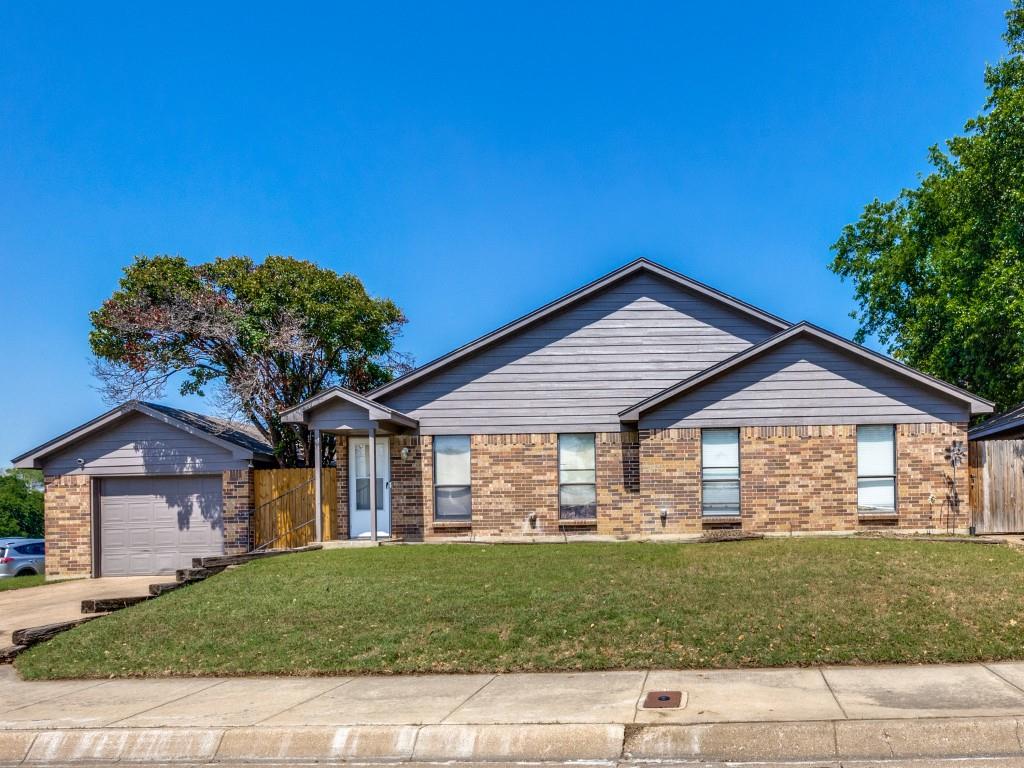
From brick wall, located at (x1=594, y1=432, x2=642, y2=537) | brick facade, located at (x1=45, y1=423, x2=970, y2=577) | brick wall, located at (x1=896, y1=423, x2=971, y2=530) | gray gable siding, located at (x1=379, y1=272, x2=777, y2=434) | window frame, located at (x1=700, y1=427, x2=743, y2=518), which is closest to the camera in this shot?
brick wall, located at (x1=896, y1=423, x2=971, y2=530)

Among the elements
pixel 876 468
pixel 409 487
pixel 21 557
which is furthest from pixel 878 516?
pixel 21 557

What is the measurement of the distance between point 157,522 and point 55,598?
4.35m

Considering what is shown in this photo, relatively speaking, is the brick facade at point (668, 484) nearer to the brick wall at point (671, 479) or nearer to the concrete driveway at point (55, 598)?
the brick wall at point (671, 479)

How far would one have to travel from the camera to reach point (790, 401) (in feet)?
60.0

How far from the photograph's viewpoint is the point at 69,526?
814 inches

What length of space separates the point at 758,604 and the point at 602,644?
2.12m

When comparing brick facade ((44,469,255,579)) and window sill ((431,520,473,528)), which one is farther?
brick facade ((44,469,255,579))

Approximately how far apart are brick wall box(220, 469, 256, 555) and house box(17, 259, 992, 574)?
0.05 metres

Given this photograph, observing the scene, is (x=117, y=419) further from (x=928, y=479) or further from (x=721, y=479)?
(x=928, y=479)

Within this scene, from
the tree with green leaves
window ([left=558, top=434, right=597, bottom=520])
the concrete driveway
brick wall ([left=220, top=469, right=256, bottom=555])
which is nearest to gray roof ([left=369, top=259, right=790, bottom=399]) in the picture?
window ([left=558, top=434, right=597, bottom=520])

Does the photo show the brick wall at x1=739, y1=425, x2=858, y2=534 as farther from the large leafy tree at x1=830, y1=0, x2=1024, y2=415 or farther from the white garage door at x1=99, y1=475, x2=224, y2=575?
the white garage door at x1=99, y1=475, x2=224, y2=575

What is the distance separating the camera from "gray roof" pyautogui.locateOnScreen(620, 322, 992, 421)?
17922 mm

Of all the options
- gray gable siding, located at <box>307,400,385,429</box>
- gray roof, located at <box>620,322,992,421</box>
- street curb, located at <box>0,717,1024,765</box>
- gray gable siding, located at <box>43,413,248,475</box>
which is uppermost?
gray roof, located at <box>620,322,992,421</box>

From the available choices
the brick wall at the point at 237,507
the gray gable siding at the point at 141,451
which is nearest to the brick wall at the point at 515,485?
the brick wall at the point at 237,507
